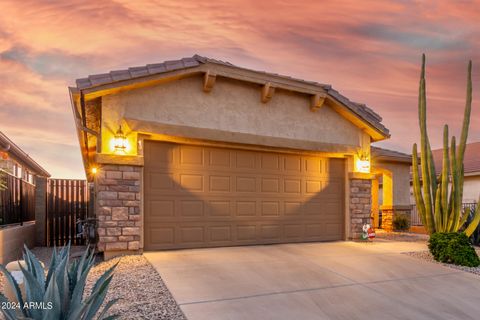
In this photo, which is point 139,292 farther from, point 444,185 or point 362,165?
point 444,185

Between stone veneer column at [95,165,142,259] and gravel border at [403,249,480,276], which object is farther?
gravel border at [403,249,480,276]

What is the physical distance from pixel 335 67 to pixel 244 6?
468 cm

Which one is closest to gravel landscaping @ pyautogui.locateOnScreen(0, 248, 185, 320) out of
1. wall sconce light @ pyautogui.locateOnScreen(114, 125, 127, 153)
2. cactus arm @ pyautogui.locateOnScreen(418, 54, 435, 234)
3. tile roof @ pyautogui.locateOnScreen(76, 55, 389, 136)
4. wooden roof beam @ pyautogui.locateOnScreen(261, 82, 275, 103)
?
wall sconce light @ pyautogui.locateOnScreen(114, 125, 127, 153)

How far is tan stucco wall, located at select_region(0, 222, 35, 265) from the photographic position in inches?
268

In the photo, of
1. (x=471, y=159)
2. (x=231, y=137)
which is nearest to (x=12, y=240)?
(x=231, y=137)

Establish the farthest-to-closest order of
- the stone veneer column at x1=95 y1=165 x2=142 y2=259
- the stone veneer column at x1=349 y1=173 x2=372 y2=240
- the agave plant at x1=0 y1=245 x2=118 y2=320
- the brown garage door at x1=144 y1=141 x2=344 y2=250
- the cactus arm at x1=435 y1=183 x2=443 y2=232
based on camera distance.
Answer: the stone veneer column at x1=349 y1=173 x2=372 y2=240
the cactus arm at x1=435 y1=183 x2=443 y2=232
the brown garage door at x1=144 y1=141 x2=344 y2=250
the stone veneer column at x1=95 y1=165 x2=142 y2=259
the agave plant at x1=0 y1=245 x2=118 y2=320

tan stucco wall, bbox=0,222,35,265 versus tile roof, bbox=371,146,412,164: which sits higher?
tile roof, bbox=371,146,412,164

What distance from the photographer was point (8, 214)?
8.13 metres

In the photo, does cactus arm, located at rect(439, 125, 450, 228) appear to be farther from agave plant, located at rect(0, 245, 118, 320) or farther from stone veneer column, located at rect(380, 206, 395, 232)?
agave plant, located at rect(0, 245, 118, 320)

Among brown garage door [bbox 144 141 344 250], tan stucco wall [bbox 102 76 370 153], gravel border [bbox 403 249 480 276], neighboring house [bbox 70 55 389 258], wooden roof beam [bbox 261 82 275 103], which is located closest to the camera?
gravel border [bbox 403 249 480 276]

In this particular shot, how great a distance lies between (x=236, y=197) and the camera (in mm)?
8039

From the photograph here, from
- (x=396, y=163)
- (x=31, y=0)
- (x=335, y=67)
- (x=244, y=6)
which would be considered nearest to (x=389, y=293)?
(x=244, y=6)

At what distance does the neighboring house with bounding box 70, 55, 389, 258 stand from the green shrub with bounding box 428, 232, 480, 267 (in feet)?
7.20

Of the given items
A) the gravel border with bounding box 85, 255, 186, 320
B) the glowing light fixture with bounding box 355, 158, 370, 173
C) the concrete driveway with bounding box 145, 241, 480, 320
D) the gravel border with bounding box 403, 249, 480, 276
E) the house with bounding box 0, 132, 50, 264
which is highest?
the glowing light fixture with bounding box 355, 158, 370, 173
